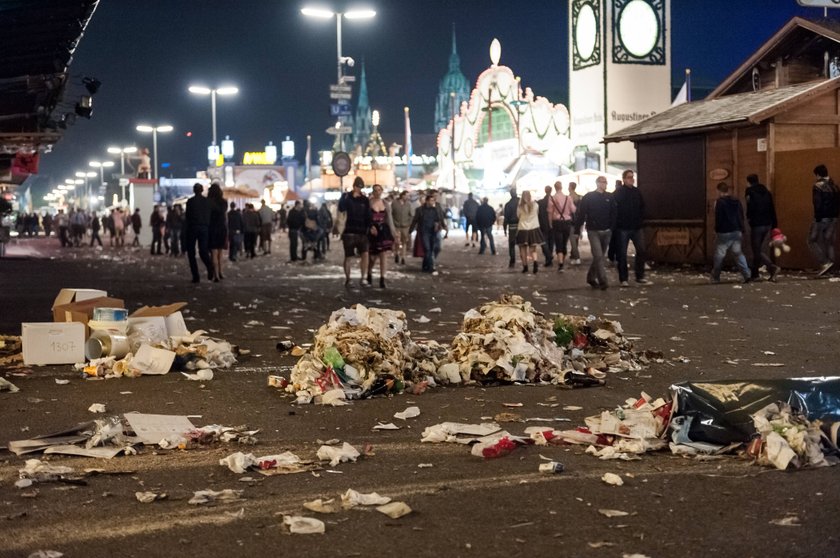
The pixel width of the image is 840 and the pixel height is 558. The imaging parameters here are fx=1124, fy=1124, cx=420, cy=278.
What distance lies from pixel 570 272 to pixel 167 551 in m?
19.8

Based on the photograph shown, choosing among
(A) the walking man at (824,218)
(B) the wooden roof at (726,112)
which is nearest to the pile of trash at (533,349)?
(A) the walking man at (824,218)

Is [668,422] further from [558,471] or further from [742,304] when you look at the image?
[742,304]

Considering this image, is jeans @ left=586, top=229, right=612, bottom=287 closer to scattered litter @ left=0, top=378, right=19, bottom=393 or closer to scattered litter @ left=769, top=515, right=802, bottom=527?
scattered litter @ left=0, top=378, right=19, bottom=393

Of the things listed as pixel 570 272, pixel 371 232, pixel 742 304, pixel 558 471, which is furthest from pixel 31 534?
pixel 570 272

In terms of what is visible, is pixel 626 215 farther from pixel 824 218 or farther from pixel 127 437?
pixel 127 437

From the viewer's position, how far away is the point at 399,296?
18.2 m

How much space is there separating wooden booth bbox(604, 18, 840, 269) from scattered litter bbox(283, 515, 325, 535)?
1799 cm

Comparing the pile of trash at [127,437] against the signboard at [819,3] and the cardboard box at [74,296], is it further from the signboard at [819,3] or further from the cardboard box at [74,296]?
the signboard at [819,3]

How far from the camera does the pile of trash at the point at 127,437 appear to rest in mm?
6758

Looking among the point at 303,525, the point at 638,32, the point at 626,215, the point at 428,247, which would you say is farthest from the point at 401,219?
the point at 303,525

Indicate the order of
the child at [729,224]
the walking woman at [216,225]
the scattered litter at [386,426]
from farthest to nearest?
Answer: 1. the walking woman at [216,225]
2. the child at [729,224]
3. the scattered litter at [386,426]

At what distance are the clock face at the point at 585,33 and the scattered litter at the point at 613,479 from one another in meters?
40.8

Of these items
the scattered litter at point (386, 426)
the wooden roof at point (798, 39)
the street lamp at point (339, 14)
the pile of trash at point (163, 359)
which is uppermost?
the street lamp at point (339, 14)

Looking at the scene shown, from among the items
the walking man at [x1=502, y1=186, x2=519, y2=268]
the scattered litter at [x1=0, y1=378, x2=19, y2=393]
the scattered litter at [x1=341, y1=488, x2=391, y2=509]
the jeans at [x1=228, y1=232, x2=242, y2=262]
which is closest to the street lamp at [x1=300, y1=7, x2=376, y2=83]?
the jeans at [x1=228, y1=232, x2=242, y2=262]
